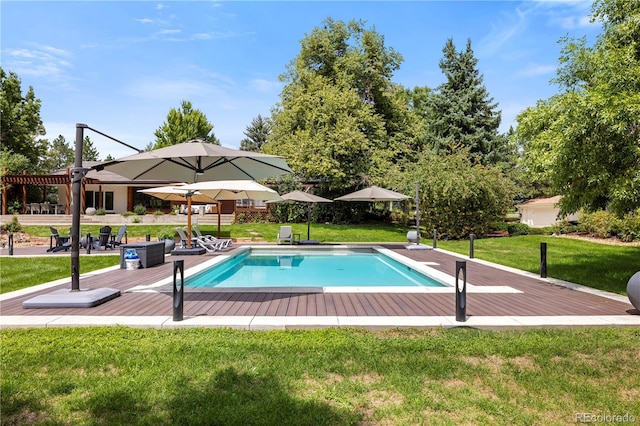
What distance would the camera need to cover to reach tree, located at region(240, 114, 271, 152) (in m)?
56.7

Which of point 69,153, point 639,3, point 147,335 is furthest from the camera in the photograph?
point 69,153

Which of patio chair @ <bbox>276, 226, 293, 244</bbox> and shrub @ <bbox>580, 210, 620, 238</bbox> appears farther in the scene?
shrub @ <bbox>580, 210, 620, 238</bbox>

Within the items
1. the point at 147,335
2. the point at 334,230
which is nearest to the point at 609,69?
the point at 147,335

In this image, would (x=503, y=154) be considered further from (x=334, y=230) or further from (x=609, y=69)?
(x=609, y=69)

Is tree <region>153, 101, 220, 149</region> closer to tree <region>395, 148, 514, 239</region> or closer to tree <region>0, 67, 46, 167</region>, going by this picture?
tree <region>0, 67, 46, 167</region>

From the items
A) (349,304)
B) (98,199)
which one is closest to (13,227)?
(98,199)

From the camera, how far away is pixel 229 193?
15.5m

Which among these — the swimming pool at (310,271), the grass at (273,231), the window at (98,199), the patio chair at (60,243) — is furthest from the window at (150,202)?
the swimming pool at (310,271)

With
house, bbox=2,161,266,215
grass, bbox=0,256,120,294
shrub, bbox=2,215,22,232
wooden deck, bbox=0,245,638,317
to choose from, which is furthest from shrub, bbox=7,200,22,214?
wooden deck, bbox=0,245,638,317

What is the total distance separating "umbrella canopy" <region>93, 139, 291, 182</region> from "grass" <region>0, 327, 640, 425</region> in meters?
2.76

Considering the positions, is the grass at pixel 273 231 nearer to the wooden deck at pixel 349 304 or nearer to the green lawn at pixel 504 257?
the green lawn at pixel 504 257

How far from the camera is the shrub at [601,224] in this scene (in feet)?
58.2

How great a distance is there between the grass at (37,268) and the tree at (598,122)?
11702mm

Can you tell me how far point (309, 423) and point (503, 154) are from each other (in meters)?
35.3
